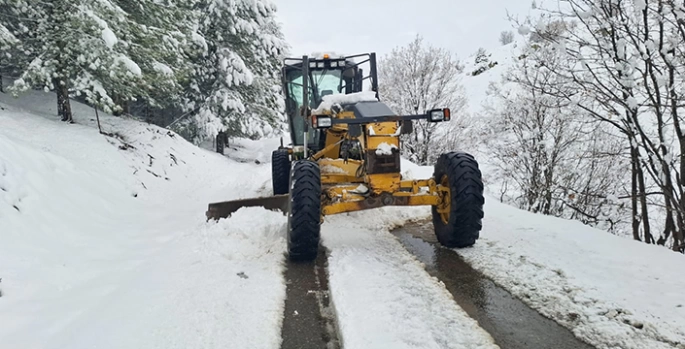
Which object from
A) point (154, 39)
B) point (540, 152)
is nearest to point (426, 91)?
point (540, 152)

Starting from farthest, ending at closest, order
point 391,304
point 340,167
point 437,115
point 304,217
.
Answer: point 340,167 → point 437,115 → point 304,217 → point 391,304

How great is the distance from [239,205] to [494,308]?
3.83 m

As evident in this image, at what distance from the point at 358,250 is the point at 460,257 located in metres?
1.07

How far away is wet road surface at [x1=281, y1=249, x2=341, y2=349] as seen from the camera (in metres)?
2.94

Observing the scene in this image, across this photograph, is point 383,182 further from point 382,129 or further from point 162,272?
point 162,272

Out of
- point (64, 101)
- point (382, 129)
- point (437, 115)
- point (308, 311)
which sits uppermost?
point (64, 101)

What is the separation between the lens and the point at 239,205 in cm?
618

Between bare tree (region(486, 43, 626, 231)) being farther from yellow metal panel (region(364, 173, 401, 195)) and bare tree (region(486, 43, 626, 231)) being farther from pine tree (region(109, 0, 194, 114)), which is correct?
pine tree (region(109, 0, 194, 114))

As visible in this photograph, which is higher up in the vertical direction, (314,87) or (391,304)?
(314,87)

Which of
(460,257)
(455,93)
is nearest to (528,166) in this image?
(455,93)

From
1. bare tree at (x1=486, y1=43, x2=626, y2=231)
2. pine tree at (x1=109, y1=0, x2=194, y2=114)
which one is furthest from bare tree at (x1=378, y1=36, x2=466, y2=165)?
pine tree at (x1=109, y1=0, x2=194, y2=114)

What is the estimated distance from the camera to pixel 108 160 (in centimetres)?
860

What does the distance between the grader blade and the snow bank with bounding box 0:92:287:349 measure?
26 centimetres

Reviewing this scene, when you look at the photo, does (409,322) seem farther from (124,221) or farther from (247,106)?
(247,106)
